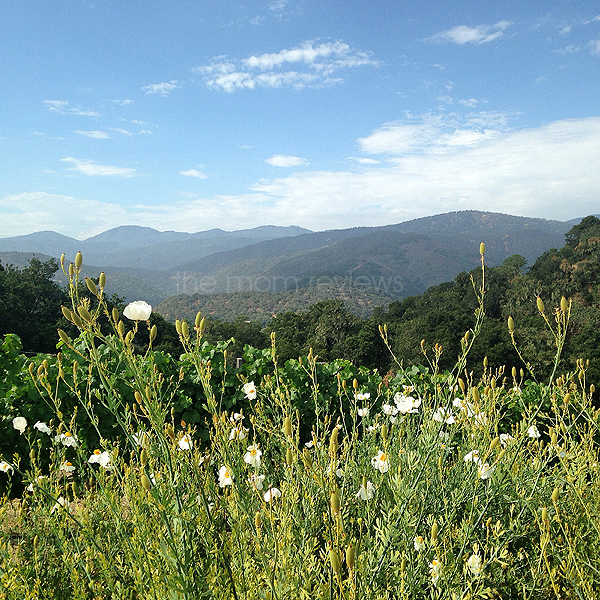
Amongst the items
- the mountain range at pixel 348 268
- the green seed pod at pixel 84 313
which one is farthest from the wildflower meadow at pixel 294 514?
the mountain range at pixel 348 268

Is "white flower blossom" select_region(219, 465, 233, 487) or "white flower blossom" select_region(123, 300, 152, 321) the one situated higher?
"white flower blossom" select_region(123, 300, 152, 321)

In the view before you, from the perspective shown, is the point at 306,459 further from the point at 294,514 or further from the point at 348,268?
the point at 348,268

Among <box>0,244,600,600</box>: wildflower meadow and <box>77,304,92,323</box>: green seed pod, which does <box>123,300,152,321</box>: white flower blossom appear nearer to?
<box>0,244,600,600</box>: wildflower meadow

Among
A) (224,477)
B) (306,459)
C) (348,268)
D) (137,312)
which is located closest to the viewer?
(306,459)

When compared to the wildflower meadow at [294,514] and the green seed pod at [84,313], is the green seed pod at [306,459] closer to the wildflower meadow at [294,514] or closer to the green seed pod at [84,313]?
the wildflower meadow at [294,514]

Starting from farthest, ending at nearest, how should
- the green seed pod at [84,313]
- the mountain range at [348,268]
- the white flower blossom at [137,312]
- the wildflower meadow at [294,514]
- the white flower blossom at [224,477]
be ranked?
1. the mountain range at [348,268]
2. the white flower blossom at [224,477]
3. the white flower blossom at [137,312]
4. the wildflower meadow at [294,514]
5. the green seed pod at [84,313]

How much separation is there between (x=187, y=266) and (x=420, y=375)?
189975 millimetres

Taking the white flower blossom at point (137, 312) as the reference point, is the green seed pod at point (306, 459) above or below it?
below

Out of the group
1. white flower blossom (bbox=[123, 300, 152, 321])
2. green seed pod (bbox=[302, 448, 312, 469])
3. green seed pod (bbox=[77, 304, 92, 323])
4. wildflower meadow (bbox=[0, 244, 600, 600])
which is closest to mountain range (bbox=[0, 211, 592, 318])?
wildflower meadow (bbox=[0, 244, 600, 600])

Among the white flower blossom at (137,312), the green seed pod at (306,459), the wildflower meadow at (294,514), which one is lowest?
the wildflower meadow at (294,514)

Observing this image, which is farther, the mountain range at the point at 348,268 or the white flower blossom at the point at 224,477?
the mountain range at the point at 348,268

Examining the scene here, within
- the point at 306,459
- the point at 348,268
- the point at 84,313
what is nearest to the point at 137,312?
the point at 84,313

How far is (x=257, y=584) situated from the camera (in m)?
1.14

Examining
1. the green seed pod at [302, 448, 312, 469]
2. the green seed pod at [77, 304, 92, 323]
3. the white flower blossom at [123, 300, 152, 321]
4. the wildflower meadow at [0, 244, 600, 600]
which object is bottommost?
the wildflower meadow at [0, 244, 600, 600]
